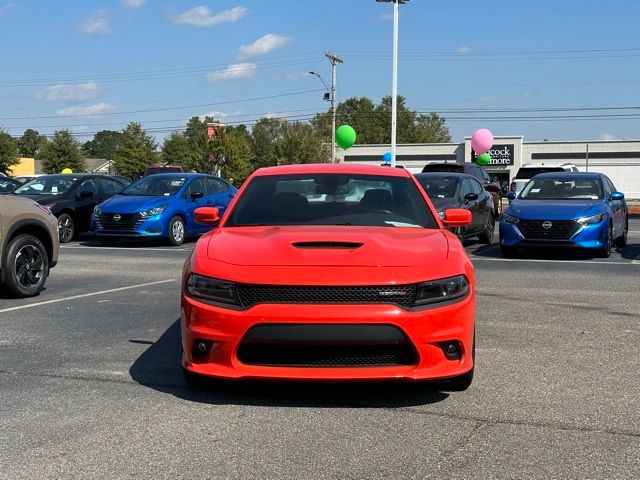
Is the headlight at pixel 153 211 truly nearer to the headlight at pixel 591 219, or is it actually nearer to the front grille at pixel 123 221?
the front grille at pixel 123 221

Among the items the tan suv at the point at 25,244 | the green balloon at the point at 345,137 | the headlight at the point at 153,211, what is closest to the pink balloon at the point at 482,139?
the green balloon at the point at 345,137

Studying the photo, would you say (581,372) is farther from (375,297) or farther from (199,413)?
(199,413)

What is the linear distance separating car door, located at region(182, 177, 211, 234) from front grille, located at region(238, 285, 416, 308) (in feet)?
41.2

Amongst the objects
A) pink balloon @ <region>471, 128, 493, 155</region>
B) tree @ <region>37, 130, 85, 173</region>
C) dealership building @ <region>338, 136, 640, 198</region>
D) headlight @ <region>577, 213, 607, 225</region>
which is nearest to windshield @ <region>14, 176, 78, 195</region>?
headlight @ <region>577, 213, 607, 225</region>

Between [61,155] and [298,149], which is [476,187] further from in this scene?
[61,155]

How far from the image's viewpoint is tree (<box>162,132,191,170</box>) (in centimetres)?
9032

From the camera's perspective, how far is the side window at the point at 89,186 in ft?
58.0

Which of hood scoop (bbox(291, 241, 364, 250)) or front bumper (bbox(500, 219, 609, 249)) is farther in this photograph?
front bumper (bbox(500, 219, 609, 249))

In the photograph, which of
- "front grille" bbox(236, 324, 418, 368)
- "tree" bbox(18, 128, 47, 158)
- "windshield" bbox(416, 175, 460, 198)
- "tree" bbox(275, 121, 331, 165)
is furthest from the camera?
"tree" bbox(18, 128, 47, 158)

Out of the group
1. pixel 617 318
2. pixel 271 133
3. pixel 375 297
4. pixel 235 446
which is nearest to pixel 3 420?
pixel 235 446

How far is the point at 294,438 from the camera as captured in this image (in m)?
4.03

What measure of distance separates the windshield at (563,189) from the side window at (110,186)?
984 cm

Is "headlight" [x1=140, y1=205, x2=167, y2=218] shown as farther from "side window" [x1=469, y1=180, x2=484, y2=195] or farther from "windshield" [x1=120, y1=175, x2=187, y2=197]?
"side window" [x1=469, y1=180, x2=484, y2=195]

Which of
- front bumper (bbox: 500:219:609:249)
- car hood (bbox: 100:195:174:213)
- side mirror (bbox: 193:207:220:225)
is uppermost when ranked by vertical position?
side mirror (bbox: 193:207:220:225)
